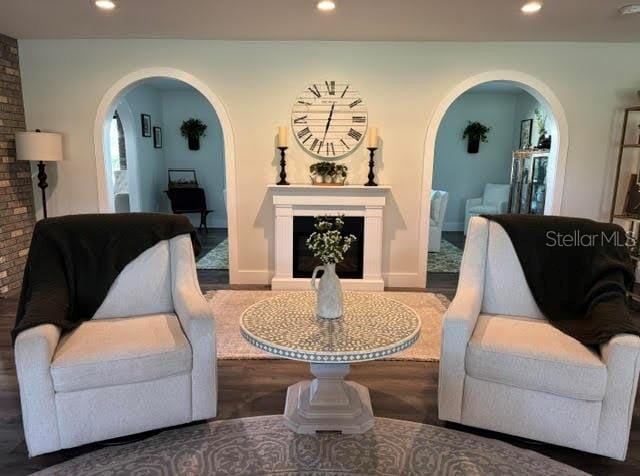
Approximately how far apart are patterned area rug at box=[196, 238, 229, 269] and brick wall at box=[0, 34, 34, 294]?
1.75m

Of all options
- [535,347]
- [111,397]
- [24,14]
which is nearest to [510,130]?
[535,347]

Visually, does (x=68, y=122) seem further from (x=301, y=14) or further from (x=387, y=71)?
(x=387, y=71)

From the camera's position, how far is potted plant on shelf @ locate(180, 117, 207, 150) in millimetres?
7418

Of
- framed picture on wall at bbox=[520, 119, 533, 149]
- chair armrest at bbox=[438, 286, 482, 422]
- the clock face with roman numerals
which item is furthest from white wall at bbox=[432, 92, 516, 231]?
chair armrest at bbox=[438, 286, 482, 422]

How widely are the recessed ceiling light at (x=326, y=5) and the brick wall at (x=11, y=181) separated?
2.94m

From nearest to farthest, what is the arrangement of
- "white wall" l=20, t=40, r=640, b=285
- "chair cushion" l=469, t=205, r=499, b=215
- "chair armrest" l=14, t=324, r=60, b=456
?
"chair armrest" l=14, t=324, r=60, b=456 → "white wall" l=20, t=40, r=640, b=285 → "chair cushion" l=469, t=205, r=499, b=215

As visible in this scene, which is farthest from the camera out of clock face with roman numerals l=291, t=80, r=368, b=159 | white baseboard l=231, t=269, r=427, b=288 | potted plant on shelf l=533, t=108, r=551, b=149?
potted plant on shelf l=533, t=108, r=551, b=149

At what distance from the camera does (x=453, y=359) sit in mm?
1988

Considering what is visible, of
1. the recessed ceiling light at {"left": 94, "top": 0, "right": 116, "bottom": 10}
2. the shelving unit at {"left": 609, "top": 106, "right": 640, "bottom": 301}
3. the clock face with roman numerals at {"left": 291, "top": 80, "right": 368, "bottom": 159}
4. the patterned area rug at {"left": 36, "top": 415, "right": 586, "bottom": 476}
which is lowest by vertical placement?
the patterned area rug at {"left": 36, "top": 415, "right": 586, "bottom": 476}

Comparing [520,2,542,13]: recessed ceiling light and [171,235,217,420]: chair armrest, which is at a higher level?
[520,2,542,13]: recessed ceiling light

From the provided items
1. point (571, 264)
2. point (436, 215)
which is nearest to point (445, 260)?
point (436, 215)

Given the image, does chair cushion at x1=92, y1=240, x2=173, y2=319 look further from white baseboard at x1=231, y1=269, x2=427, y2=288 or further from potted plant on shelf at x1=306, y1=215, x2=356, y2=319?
white baseboard at x1=231, y1=269, x2=427, y2=288

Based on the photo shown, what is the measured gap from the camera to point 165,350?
1.91 meters

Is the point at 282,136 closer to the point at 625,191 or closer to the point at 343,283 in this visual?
the point at 343,283
